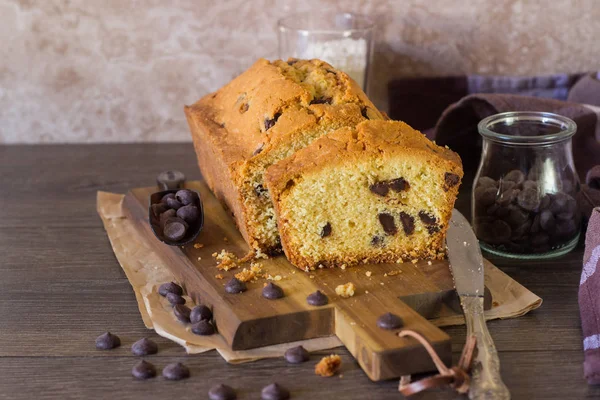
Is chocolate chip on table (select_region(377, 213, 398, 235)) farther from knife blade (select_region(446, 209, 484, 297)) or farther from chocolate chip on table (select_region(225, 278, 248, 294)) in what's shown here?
chocolate chip on table (select_region(225, 278, 248, 294))

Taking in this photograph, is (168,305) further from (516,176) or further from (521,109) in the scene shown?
(521,109)

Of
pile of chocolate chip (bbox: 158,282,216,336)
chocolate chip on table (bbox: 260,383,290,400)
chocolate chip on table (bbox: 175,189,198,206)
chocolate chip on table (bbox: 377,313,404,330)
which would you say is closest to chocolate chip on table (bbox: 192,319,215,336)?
pile of chocolate chip (bbox: 158,282,216,336)

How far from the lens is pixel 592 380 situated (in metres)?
1.38

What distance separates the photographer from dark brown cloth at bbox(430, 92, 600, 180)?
2.33m

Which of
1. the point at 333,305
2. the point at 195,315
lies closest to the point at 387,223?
the point at 333,305

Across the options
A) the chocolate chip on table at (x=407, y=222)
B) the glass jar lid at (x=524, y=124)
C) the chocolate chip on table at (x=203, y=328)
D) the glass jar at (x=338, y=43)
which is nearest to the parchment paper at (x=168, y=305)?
the chocolate chip on table at (x=203, y=328)

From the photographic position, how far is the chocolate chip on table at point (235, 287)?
1630 mm

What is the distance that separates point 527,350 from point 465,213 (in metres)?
0.74

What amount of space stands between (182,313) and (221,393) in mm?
300

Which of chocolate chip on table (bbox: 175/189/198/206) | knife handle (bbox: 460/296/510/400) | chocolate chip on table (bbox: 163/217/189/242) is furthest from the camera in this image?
chocolate chip on table (bbox: 175/189/198/206)

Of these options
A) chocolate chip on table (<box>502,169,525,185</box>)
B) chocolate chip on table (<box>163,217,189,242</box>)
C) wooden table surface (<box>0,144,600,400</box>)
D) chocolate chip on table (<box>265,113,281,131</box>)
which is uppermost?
chocolate chip on table (<box>265,113,281,131</box>)

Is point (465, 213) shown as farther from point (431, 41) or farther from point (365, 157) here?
point (431, 41)

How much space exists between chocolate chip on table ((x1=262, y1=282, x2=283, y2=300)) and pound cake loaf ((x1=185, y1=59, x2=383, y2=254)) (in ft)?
0.74

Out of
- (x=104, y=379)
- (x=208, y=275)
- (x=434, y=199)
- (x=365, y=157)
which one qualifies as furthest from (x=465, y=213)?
(x=104, y=379)
